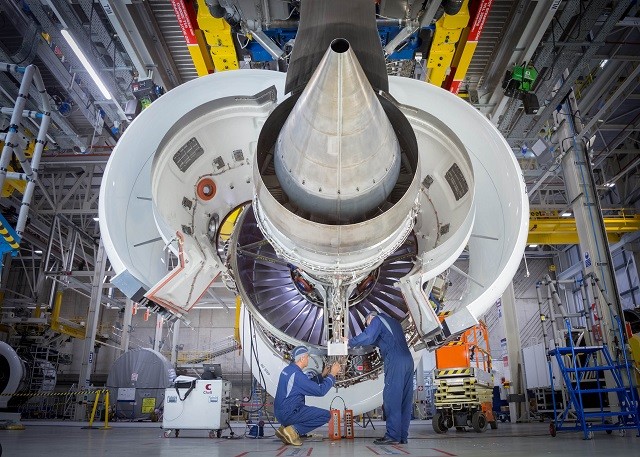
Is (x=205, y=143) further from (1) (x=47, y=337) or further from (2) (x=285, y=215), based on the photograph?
(1) (x=47, y=337)

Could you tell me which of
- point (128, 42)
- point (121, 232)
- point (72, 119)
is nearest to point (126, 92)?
point (128, 42)

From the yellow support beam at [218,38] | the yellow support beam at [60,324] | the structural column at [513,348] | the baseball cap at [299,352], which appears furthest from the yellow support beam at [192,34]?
the yellow support beam at [60,324]

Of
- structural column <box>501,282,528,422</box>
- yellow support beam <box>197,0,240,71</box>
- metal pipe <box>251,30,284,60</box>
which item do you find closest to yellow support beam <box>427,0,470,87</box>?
metal pipe <box>251,30,284,60</box>

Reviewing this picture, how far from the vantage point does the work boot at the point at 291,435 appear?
4676mm

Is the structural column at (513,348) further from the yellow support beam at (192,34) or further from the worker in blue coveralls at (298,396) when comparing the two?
the yellow support beam at (192,34)

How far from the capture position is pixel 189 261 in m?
3.19

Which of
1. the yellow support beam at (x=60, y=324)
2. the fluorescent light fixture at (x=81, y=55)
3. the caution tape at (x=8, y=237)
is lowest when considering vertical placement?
the caution tape at (x=8, y=237)

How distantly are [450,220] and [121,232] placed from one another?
2.31 metres

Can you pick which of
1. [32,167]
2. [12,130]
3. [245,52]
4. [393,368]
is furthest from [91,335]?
[393,368]

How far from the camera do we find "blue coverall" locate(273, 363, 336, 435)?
4.53 meters

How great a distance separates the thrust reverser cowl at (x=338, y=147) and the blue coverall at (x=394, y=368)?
1845mm

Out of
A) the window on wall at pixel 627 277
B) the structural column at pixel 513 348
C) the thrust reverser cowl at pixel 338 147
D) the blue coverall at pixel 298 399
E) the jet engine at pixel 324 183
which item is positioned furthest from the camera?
the window on wall at pixel 627 277

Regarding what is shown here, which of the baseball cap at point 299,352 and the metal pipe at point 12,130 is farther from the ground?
the metal pipe at point 12,130

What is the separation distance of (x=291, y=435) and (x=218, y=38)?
4450 millimetres
